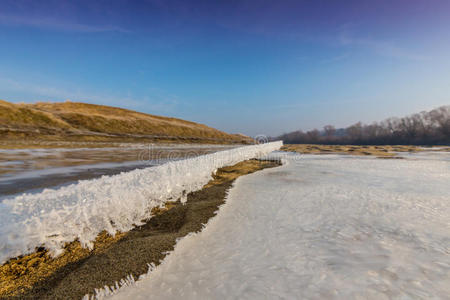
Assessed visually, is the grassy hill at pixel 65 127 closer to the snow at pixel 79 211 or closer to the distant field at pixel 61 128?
the distant field at pixel 61 128

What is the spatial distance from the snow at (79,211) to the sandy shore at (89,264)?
0.18 metres

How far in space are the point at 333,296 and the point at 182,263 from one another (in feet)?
6.37

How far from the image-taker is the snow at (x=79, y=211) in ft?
9.12

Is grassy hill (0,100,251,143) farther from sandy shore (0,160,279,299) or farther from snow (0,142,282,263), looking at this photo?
sandy shore (0,160,279,299)

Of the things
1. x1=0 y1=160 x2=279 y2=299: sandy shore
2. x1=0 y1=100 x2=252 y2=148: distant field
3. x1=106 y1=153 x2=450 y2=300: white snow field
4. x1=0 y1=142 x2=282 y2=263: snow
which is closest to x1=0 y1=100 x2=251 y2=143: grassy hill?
x1=0 y1=100 x2=252 y2=148: distant field

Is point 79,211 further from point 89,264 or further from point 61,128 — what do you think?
point 61,128

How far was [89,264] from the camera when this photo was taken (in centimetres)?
293

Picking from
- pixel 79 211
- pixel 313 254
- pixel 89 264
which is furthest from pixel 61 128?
pixel 313 254

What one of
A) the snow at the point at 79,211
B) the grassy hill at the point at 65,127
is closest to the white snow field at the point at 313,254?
the snow at the point at 79,211

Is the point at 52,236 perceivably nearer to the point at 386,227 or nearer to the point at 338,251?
the point at 338,251

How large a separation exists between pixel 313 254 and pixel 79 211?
145 inches

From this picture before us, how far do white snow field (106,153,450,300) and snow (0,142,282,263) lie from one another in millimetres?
1333

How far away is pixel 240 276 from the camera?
2.66 meters

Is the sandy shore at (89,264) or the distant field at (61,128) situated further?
the distant field at (61,128)
